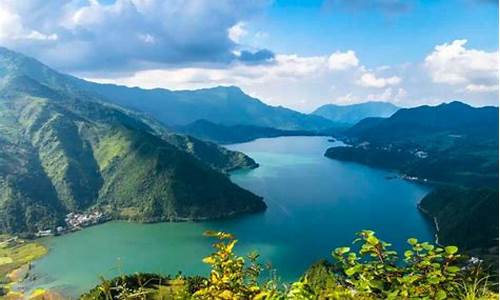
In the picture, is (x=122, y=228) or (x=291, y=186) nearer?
(x=122, y=228)

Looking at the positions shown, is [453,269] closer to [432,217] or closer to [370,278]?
[370,278]

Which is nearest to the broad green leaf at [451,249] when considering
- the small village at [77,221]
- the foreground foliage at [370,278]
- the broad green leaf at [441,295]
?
the foreground foliage at [370,278]

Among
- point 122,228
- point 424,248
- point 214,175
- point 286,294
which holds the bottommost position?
point 122,228

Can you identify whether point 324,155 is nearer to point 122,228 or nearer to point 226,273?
point 122,228

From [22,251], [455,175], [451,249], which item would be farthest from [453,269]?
[455,175]

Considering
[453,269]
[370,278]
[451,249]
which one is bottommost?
[370,278]

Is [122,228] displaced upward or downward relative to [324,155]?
downward

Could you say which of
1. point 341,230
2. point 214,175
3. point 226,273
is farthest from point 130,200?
point 226,273
